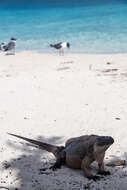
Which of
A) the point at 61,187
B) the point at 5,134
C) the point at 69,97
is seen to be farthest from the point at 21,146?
the point at 69,97

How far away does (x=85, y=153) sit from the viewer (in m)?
4.42

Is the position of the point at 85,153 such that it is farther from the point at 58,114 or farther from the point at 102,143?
the point at 58,114

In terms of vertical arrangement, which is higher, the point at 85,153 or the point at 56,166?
the point at 85,153

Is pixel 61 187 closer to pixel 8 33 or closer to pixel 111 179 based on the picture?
pixel 111 179

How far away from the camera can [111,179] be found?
4301 mm

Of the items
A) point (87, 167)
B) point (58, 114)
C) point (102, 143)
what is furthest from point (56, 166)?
point (58, 114)

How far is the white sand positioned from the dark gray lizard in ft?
0.30

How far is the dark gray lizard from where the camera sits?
166 inches

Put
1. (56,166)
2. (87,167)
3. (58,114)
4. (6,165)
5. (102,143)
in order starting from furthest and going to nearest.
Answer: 1. (58,114)
2. (6,165)
3. (56,166)
4. (87,167)
5. (102,143)

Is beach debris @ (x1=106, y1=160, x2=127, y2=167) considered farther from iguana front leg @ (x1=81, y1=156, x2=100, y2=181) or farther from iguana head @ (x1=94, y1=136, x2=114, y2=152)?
iguana head @ (x1=94, y1=136, x2=114, y2=152)

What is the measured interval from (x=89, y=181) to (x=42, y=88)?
4622 millimetres

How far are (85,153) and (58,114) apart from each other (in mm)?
2522

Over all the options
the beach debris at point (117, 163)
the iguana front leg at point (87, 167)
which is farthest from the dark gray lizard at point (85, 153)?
the beach debris at point (117, 163)

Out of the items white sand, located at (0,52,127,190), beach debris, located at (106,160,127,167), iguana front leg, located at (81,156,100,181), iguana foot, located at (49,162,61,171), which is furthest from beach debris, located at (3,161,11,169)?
beach debris, located at (106,160,127,167)
